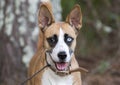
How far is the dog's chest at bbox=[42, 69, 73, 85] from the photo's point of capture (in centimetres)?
689

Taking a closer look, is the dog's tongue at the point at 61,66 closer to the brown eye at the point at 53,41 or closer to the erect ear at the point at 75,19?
the brown eye at the point at 53,41

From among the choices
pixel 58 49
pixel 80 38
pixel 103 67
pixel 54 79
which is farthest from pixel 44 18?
pixel 80 38

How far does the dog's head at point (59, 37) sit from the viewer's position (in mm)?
6594

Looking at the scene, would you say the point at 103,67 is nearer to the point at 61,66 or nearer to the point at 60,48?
the point at 61,66

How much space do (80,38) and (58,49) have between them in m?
5.67

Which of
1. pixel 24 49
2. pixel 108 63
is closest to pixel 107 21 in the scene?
pixel 108 63

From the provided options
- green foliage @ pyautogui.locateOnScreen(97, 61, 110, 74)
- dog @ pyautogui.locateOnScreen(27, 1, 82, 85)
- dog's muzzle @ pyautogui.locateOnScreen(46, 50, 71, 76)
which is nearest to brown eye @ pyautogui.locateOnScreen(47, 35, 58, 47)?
dog @ pyautogui.locateOnScreen(27, 1, 82, 85)

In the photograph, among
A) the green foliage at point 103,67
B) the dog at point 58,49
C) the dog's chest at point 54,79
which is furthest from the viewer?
the green foliage at point 103,67

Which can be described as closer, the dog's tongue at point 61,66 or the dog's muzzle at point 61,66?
the dog's muzzle at point 61,66

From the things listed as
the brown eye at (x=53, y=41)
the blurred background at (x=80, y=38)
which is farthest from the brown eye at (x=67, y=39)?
the blurred background at (x=80, y=38)

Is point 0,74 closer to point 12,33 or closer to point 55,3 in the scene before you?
point 12,33

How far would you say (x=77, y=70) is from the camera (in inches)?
273

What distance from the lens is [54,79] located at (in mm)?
6906

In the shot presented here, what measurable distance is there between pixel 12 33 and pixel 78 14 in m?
2.38
